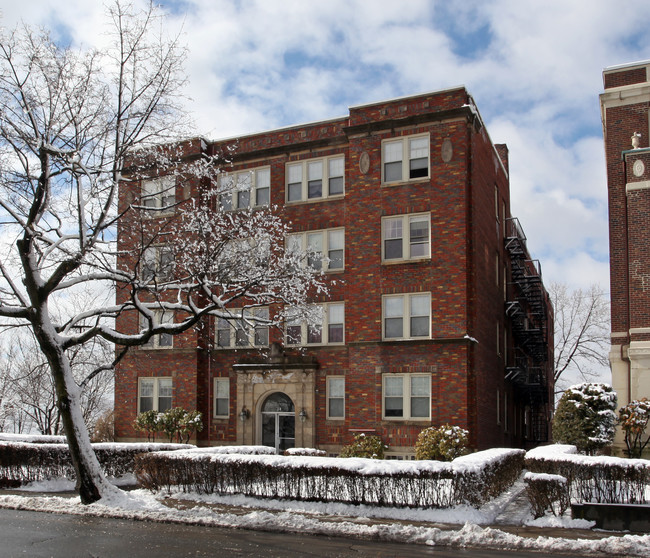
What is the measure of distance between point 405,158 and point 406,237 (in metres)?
2.98

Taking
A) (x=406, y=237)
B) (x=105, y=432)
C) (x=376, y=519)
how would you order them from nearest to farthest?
(x=376, y=519), (x=406, y=237), (x=105, y=432)

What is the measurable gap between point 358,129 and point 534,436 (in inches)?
838

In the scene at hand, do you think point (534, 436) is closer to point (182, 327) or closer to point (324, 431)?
point (324, 431)

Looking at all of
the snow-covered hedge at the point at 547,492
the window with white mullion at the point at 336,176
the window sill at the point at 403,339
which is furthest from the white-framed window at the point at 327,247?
the snow-covered hedge at the point at 547,492

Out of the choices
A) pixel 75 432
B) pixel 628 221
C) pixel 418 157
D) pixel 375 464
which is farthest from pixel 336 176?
pixel 75 432

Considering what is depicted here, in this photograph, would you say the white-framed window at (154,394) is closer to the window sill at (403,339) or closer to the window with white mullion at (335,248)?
the window with white mullion at (335,248)

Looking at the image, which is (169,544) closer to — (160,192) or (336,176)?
(160,192)

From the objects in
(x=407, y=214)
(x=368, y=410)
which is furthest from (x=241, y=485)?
(x=407, y=214)

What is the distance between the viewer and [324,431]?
27.1 metres

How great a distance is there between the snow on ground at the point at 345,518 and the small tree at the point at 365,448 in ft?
26.8

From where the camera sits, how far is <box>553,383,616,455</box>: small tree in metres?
21.1

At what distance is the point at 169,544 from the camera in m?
10.9

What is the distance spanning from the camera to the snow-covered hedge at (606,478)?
13102 millimetres

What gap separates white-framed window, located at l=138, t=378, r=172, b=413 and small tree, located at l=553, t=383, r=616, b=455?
1604cm
